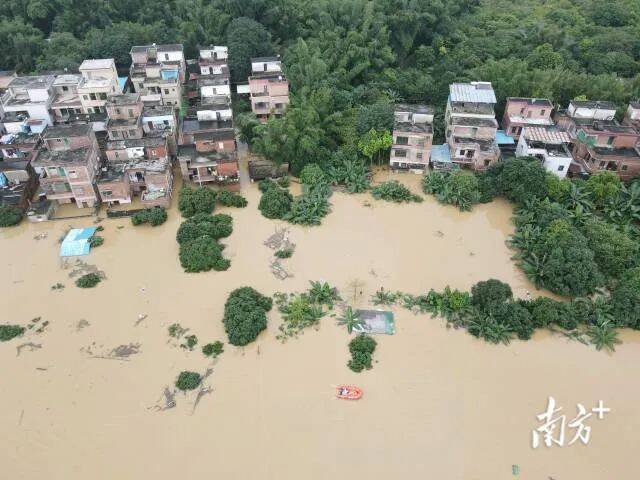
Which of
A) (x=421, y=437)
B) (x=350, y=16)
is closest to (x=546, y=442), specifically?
(x=421, y=437)

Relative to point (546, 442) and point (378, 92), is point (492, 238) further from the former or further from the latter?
point (378, 92)

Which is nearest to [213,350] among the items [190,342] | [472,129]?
[190,342]

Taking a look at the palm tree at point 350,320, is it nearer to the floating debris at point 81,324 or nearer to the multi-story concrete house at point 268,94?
the floating debris at point 81,324

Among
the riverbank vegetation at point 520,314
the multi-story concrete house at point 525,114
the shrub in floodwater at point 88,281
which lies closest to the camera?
the riverbank vegetation at point 520,314

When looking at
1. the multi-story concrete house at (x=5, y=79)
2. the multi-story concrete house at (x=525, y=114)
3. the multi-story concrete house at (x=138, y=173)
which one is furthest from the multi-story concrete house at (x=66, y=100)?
the multi-story concrete house at (x=525, y=114)

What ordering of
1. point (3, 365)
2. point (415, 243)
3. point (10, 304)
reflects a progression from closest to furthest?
point (3, 365)
point (10, 304)
point (415, 243)

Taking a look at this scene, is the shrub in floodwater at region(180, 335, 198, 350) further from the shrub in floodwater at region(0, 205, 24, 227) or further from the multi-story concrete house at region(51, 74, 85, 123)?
the multi-story concrete house at region(51, 74, 85, 123)

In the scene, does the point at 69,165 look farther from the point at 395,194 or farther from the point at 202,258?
the point at 395,194
